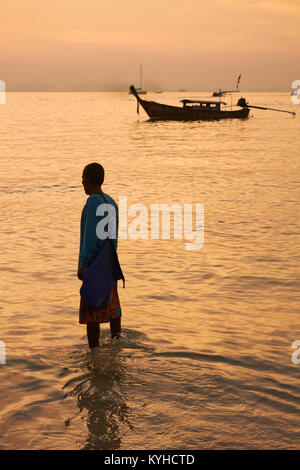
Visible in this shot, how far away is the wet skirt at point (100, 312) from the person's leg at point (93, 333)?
8 centimetres

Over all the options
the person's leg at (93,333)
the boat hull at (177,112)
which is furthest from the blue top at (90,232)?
the boat hull at (177,112)

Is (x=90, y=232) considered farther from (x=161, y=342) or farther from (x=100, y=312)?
(x=161, y=342)

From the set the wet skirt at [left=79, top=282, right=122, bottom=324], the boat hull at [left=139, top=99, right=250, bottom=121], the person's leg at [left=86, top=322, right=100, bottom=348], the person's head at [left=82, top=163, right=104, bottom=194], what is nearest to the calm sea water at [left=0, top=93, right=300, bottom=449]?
the person's leg at [left=86, top=322, right=100, bottom=348]

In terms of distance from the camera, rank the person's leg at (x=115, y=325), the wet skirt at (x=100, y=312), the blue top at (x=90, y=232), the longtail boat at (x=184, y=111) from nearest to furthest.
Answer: the blue top at (x=90, y=232)
the wet skirt at (x=100, y=312)
the person's leg at (x=115, y=325)
the longtail boat at (x=184, y=111)

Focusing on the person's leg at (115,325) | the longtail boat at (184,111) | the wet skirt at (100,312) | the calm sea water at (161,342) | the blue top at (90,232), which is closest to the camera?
the calm sea water at (161,342)

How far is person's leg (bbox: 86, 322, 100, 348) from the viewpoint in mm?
4423

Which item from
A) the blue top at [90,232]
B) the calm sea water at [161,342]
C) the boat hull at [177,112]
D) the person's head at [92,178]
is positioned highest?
the boat hull at [177,112]

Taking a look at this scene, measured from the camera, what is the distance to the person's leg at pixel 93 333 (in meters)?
4.42

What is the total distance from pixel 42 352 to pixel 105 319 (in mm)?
806

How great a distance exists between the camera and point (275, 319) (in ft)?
18.7

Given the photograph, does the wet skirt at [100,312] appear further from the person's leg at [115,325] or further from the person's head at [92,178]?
the person's head at [92,178]

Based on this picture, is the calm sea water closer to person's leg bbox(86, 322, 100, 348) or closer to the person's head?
person's leg bbox(86, 322, 100, 348)

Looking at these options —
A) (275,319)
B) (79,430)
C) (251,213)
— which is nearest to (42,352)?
(79,430)

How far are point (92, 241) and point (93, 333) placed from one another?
821 millimetres
